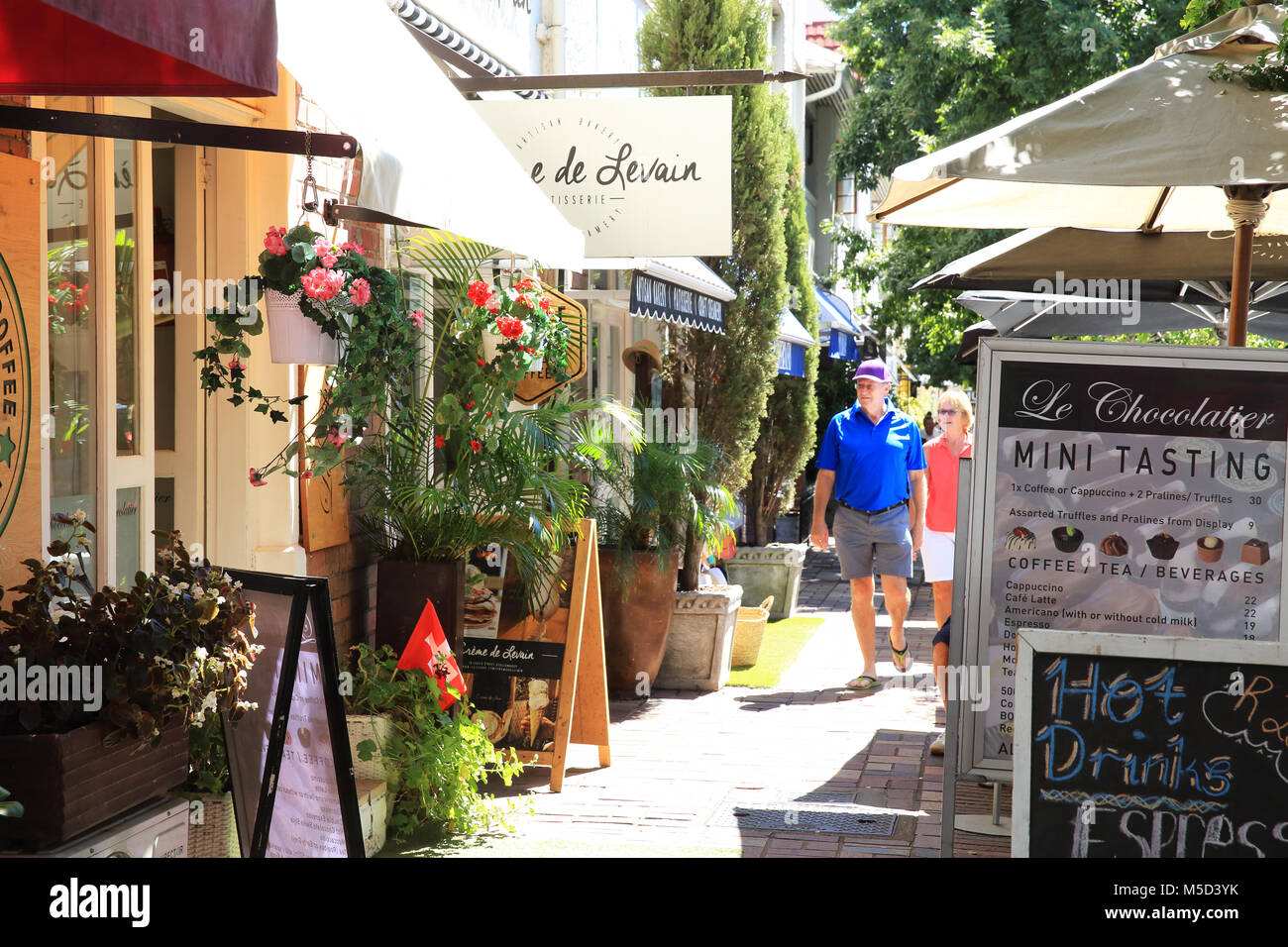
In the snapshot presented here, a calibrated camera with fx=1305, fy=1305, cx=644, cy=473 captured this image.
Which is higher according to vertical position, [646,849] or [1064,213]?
[1064,213]

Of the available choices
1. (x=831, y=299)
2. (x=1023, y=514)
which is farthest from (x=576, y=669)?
(x=831, y=299)

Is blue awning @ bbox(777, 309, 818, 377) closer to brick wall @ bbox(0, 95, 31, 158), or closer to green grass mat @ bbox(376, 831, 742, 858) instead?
green grass mat @ bbox(376, 831, 742, 858)

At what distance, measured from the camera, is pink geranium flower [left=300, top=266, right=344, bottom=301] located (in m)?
3.70

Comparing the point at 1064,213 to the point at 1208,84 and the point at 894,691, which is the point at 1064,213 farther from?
the point at 894,691

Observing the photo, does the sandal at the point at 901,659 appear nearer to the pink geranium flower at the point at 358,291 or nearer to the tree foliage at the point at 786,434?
the tree foliage at the point at 786,434

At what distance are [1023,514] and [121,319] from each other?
2774mm

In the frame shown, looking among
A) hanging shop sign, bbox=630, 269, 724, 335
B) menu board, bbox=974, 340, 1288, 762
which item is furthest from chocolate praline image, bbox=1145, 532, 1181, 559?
hanging shop sign, bbox=630, 269, 724, 335

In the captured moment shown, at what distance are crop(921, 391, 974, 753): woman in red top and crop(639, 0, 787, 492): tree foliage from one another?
5.36 feet

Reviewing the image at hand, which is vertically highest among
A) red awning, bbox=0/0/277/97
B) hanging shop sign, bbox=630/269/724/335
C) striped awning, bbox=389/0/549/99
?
striped awning, bbox=389/0/549/99

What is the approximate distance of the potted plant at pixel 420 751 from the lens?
4625mm

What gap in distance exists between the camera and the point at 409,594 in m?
4.93

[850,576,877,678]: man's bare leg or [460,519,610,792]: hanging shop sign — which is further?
[850,576,877,678]: man's bare leg

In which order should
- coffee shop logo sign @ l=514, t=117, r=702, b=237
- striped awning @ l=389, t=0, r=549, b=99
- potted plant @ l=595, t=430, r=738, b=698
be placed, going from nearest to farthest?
striped awning @ l=389, t=0, r=549, b=99, coffee shop logo sign @ l=514, t=117, r=702, b=237, potted plant @ l=595, t=430, r=738, b=698
